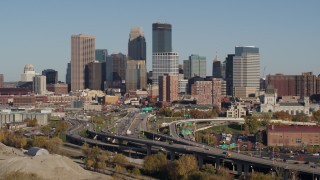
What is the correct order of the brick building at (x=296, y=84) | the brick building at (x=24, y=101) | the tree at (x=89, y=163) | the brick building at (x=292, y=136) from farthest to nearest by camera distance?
the brick building at (x=296, y=84) → the brick building at (x=24, y=101) → the brick building at (x=292, y=136) → the tree at (x=89, y=163)

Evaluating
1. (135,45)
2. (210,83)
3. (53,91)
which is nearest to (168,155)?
(210,83)

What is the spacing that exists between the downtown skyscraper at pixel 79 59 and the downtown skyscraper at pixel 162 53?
15447mm

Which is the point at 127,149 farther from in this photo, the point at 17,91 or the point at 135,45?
the point at 135,45

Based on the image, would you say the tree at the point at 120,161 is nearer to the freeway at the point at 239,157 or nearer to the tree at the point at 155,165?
the tree at the point at 155,165

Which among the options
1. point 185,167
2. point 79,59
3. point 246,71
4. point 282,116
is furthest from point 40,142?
point 79,59

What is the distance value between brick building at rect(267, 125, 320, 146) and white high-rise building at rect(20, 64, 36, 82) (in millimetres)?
123216

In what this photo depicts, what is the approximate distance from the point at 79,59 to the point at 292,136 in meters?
89.6

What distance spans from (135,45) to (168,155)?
389 feet

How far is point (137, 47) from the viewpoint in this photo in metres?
158

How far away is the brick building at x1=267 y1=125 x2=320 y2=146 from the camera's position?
49594 millimetres

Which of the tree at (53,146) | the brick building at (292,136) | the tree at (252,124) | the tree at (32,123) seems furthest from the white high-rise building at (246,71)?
the tree at (53,146)

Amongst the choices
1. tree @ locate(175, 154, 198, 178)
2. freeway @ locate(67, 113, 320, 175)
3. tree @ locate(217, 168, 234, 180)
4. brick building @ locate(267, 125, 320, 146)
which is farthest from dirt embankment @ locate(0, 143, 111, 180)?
brick building @ locate(267, 125, 320, 146)

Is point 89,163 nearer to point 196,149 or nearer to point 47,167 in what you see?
point 47,167

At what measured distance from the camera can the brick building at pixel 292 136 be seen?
49.6m
